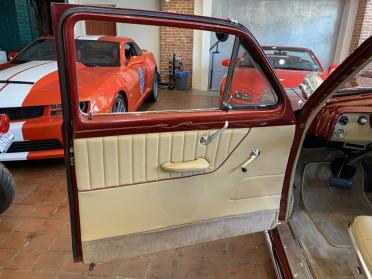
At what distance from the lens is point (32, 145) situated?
9.29 ft

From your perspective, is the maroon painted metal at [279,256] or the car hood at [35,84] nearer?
the maroon painted metal at [279,256]

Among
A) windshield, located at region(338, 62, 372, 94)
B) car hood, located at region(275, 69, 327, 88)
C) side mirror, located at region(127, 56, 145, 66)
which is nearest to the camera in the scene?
windshield, located at region(338, 62, 372, 94)

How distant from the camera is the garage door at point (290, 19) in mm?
7547

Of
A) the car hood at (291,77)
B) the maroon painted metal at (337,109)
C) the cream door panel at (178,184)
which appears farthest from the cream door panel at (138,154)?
the car hood at (291,77)

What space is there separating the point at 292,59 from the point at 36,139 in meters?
3.99

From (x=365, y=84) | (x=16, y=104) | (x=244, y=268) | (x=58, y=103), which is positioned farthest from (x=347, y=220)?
(x=16, y=104)

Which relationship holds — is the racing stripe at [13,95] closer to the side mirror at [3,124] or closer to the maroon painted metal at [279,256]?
the side mirror at [3,124]

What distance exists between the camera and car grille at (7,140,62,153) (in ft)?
9.23

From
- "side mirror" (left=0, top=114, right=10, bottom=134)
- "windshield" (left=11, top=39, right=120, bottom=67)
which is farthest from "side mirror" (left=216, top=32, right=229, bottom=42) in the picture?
"windshield" (left=11, top=39, right=120, bottom=67)

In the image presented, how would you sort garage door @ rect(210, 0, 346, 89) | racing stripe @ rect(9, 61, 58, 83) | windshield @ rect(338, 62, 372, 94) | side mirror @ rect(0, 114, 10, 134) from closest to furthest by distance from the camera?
windshield @ rect(338, 62, 372, 94) → side mirror @ rect(0, 114, 10, 134) → racing stripe @ rect(9, 61, 58, 83) → garage door @ rect(210, 0, 346, 89)

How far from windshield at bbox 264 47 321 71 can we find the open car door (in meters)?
3.40

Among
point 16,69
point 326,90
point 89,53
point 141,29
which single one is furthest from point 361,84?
point 141,29

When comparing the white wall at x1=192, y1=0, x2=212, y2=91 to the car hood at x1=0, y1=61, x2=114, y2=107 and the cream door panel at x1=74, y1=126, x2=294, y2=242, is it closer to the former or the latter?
the car hood at x1=0, y1=61, x2=114, y2=107

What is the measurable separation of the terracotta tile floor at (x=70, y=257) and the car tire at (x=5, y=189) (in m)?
0.13
